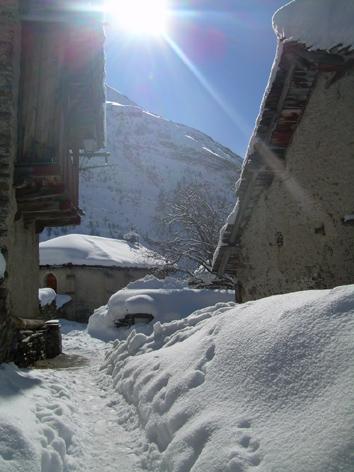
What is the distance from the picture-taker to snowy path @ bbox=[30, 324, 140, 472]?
134 inches

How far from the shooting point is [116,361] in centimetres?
751

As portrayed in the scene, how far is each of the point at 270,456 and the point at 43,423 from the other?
2.27 m

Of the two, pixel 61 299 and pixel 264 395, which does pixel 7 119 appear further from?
pixel 61 299

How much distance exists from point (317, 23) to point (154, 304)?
32.3 ft

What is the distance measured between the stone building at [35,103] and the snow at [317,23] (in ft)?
11.6

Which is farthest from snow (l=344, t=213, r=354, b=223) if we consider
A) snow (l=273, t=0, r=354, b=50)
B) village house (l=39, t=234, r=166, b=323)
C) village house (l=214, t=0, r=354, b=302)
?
village house (l=39, t=234, r=166, b=323)

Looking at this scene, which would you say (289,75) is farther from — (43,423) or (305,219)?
(43,423)

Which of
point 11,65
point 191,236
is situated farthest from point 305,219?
point 191,236

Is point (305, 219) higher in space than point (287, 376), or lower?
higher

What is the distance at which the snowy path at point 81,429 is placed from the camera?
11.1ft

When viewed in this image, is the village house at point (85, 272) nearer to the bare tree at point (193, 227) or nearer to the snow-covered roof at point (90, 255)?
the snow-covered roof at point (90, 255)

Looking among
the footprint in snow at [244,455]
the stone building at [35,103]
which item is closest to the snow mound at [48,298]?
the stone building at [35,103]

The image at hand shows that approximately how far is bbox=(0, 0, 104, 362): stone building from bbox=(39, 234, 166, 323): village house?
1583 centimetres

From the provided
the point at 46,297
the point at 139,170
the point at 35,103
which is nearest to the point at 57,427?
the point at 35,103
